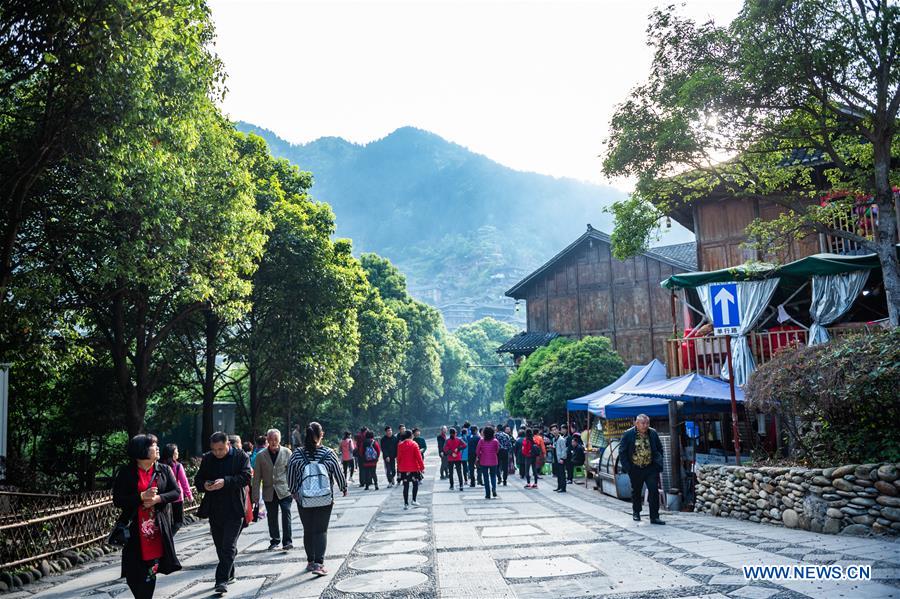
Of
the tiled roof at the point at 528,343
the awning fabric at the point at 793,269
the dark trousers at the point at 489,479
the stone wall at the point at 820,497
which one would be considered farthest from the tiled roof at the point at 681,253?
the stone wall at the point at 820,497

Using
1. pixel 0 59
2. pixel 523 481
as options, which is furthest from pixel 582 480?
pixel 0 59

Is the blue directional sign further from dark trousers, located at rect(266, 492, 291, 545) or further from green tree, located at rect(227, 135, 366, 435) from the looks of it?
green tree, located at rect(227, 135, 366, 435)

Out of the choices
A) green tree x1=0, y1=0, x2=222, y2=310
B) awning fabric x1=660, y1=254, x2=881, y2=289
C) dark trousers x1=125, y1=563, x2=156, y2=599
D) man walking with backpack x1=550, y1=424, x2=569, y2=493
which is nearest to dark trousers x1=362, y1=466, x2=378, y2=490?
man walking with backpack x1=550, y1=424, x2=569, y2=493

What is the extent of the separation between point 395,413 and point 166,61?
49.2 metres

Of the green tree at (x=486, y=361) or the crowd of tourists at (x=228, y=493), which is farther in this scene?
the green tree at (x=486, y=361)

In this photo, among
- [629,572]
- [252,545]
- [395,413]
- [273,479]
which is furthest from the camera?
[395,413]

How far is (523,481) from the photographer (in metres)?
23.7

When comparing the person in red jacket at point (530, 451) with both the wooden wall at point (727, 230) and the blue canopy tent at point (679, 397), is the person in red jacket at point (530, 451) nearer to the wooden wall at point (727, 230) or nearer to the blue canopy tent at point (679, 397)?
the blue canopy tent at point (679, 397)

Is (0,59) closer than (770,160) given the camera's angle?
Yes

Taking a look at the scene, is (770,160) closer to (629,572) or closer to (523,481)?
(629,572)

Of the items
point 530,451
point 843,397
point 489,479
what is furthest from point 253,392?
point 843,397

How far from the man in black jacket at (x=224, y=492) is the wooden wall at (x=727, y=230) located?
18.1m

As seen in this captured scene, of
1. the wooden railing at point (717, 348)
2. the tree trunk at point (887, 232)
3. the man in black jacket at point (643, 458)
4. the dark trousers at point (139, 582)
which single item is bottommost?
the dark trousers at point (139, 582)

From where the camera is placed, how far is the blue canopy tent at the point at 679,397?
14.4 metres
